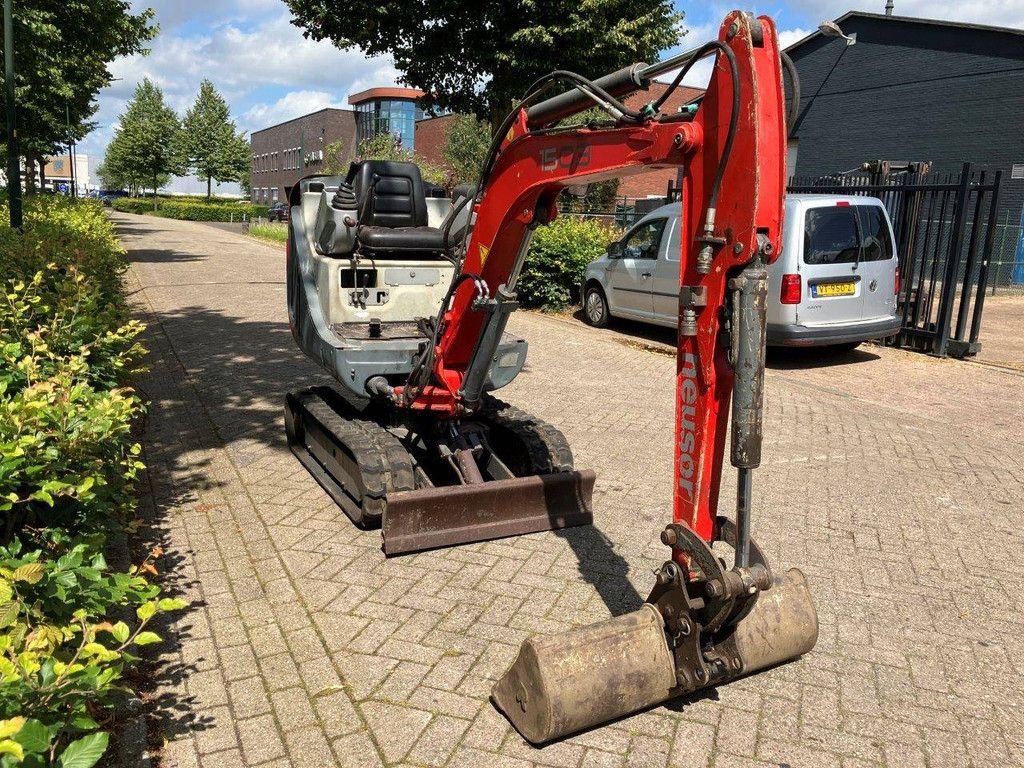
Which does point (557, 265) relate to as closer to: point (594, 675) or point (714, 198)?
point (714, 198)

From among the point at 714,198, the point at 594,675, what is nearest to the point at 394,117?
the point at 714,198

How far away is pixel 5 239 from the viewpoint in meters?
7.39

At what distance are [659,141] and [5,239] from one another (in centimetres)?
652

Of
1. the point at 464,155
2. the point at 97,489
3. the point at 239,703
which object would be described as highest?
the point at 464,155

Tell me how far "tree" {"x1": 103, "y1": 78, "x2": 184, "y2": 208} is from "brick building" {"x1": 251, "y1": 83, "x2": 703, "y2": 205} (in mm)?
9608

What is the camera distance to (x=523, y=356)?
18.9 ft

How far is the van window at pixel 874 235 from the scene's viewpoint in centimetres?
1027

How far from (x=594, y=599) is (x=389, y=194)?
3.56m

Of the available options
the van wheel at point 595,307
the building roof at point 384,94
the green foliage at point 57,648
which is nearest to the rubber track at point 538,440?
the green foliage at point 57,648

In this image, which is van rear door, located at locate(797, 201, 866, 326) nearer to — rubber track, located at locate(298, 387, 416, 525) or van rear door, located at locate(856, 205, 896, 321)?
van rear door, located at locate(856, 205, 896, 321)

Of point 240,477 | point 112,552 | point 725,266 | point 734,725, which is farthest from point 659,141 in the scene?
point 240,477

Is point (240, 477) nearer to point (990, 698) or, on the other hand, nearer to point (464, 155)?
point (990, 698)

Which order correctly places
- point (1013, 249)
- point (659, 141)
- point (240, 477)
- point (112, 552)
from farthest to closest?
1. point (1013, 249)
2. point (240, 477)
3. point (112, 552)
4. point (659, 141)

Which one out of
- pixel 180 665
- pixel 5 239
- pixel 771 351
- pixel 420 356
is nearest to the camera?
pixel 180 665
